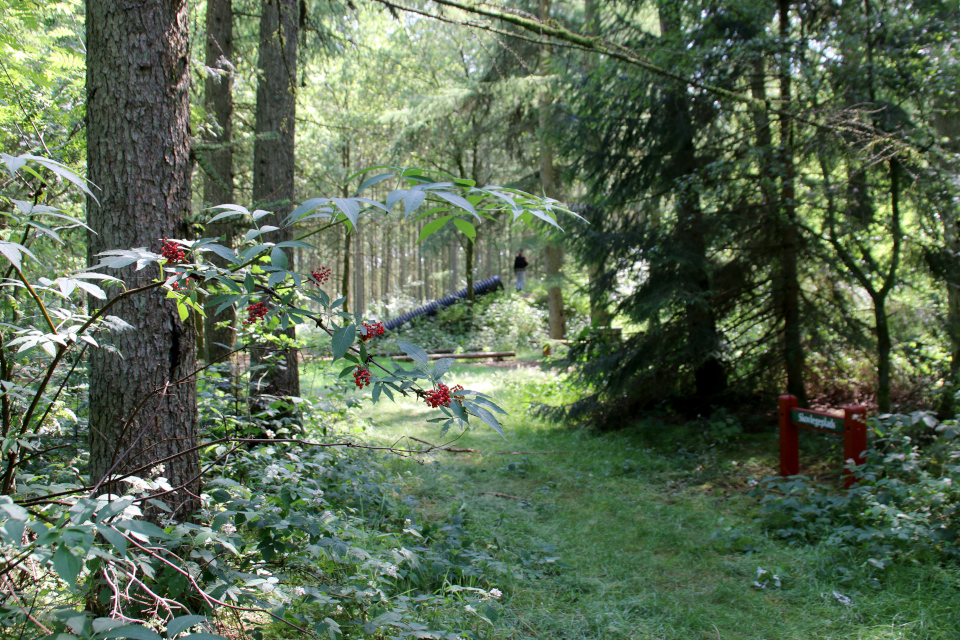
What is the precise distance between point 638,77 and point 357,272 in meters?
22.7

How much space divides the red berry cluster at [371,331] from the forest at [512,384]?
0.01m

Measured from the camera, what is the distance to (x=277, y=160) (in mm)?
5812

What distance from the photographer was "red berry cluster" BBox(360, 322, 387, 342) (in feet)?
5.43

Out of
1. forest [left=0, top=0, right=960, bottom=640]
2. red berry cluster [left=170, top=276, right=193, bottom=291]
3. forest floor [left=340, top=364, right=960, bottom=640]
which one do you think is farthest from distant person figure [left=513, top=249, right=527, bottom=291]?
red berry cluster [left=170, top=276, right=193, bottom=291]

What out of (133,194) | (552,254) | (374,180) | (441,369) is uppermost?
(552,254)

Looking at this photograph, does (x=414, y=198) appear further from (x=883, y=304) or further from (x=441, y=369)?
(x=883, y=304)

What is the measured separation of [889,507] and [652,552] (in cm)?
158

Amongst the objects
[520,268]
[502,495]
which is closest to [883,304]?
[502,495]

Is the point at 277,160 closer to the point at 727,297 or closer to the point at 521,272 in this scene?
the point at 727,297

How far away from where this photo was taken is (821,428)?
16.0 ft

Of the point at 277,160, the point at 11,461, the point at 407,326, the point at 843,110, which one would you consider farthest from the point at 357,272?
the point at 11,461

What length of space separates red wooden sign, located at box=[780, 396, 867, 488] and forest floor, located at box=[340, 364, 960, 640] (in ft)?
1.45

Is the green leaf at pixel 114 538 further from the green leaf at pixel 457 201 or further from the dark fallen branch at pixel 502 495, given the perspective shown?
the dark fallen branch at pixel 502 495

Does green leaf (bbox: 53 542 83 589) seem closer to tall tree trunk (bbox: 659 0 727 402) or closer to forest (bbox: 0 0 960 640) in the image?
forest (bbox: 0 0 960 640)
